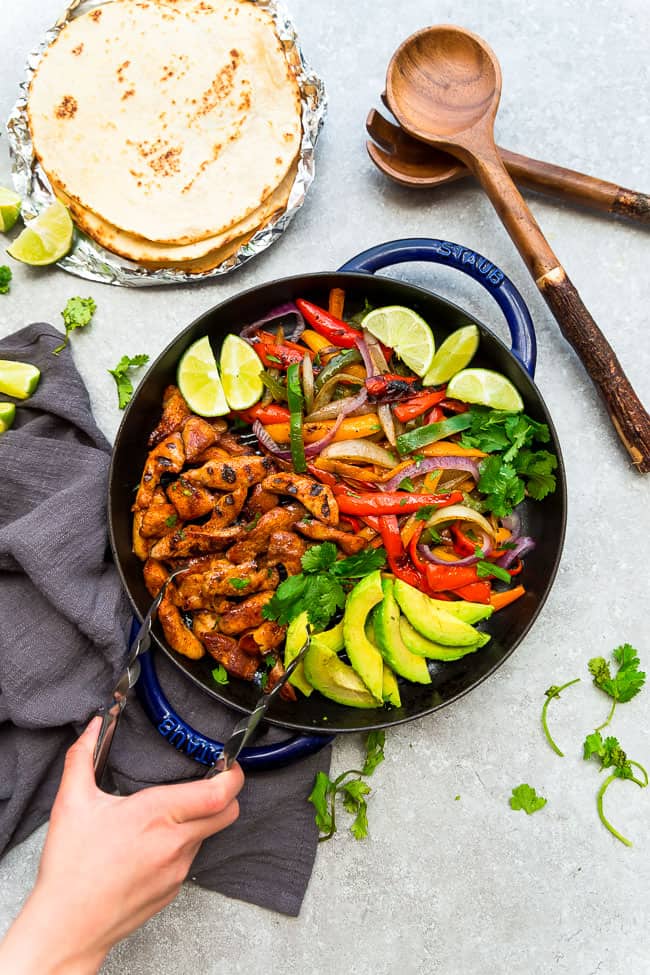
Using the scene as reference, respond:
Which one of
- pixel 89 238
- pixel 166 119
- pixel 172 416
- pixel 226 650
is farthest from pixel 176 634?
pixel 166 119

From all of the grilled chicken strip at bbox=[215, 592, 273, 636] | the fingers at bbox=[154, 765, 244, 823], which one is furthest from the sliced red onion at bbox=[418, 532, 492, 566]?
the fingers at bbox=[154, 765, 244, 823]

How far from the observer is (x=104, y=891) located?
2.11 metres

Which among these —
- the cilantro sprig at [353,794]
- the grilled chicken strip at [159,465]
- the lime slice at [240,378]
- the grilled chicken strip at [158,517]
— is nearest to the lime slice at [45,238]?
the lime slice at [240,378]

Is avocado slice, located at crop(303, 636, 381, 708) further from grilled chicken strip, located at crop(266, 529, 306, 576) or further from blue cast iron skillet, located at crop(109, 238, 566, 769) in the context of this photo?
grilled chicken strip, located at crop(266, 529, 306, 576)

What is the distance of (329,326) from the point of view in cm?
292

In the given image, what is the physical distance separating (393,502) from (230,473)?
0.59m

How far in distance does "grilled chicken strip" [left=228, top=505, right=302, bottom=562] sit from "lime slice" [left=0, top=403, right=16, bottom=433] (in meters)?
1.03

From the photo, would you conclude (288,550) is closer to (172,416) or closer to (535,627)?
(172,416)

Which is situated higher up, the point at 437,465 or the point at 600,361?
the point at 600,361

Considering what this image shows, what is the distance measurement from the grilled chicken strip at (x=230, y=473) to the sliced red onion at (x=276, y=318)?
0.51 meters

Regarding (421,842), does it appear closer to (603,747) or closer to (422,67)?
(603,747)

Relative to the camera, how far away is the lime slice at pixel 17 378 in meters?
2.99

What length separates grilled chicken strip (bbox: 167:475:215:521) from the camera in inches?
110

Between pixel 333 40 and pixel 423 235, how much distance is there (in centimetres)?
93
